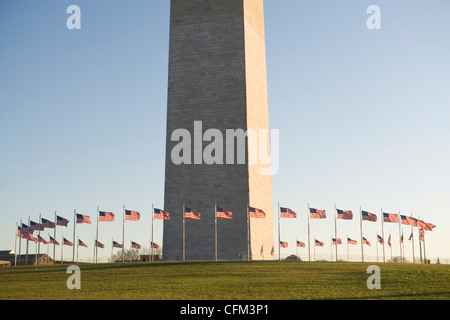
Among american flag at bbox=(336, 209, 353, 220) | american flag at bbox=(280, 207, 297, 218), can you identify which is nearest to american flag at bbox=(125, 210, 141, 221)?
american flag at bbox=(280, 207, 297, 218)

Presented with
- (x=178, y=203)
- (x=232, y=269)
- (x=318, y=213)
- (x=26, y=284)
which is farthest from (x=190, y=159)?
(x=26, y=284)

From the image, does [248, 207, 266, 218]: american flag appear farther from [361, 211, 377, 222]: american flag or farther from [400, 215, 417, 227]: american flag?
[400, 215, 417, 227]: american flag

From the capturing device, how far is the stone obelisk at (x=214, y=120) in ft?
172

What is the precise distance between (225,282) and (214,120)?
79.2 ft

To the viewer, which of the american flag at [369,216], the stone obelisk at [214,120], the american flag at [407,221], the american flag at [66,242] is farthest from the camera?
the american flag at [66,242]

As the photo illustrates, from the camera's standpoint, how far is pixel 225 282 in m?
32.2

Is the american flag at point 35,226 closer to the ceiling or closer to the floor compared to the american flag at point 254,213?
closer to the floor

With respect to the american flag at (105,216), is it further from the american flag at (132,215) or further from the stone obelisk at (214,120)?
the stone obelisk at (214,120)

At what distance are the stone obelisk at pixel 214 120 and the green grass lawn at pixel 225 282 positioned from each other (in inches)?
375

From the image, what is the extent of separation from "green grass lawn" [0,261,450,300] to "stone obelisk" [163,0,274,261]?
31.2ft

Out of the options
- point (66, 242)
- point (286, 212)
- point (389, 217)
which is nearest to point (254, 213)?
point (286, 212)

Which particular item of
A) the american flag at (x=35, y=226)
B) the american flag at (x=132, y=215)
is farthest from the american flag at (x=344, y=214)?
the american flag at (x=35, y=226)

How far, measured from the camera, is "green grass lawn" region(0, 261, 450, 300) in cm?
2708
